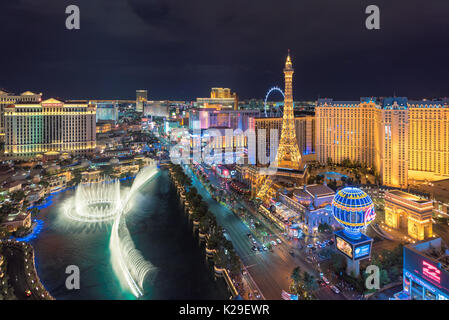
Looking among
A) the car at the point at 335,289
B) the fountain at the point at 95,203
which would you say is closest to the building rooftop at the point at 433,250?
the car at the point at 335,289

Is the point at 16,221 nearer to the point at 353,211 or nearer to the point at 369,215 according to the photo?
the point at 353,211

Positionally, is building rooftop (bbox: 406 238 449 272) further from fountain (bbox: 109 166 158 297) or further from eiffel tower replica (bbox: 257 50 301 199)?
eiffel tower replica (bbox: 257 50 301 199)

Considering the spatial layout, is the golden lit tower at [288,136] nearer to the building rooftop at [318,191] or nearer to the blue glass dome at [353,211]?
the building rooftop at [318,191]

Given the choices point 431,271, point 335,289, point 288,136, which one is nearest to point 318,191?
point 335,289

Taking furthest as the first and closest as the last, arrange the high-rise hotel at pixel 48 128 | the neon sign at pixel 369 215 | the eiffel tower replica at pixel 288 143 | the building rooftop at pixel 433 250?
1. the high-rise hotel at pixel 48 128
2. the eiffel tower replica at pixel 288 143
3. the neon sign at pixel 369 215
4. the building rooftop at pixel 433 250
